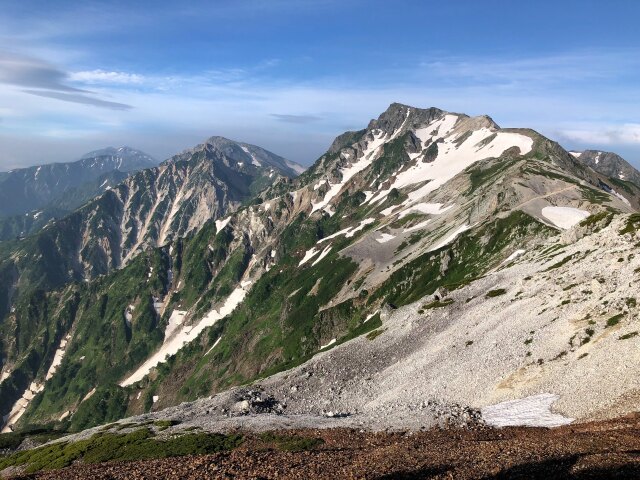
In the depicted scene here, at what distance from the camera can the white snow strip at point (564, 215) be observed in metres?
147

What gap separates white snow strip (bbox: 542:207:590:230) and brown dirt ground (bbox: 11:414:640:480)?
123m

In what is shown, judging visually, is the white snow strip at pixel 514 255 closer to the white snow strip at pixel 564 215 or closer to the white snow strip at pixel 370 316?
the white snow strip at pixel 564 215

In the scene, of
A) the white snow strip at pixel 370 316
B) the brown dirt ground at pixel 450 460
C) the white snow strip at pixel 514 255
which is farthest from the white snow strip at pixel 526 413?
the white snow strip at pixel 370 316

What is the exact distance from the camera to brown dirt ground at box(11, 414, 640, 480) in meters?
28.2

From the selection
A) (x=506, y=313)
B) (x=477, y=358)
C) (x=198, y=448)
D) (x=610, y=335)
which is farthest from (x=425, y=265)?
(x=198, y=448)

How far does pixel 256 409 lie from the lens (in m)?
72.9

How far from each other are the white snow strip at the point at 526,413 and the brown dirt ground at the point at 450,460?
2.45m

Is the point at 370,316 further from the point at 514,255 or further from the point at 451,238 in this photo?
the point at 514,255

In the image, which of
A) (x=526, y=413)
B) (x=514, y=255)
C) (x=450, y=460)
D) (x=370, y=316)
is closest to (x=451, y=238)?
(x=370, y=316)

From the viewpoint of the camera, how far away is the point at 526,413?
156ft

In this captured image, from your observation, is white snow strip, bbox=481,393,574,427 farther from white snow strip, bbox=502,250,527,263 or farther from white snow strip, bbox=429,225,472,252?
white snow strip, bbox=429,225,472,252

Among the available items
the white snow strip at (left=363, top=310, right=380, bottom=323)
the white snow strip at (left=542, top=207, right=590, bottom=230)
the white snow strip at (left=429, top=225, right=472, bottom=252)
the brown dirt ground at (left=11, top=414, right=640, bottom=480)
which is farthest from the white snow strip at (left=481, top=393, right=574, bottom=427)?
the white snow strip at (left=429, top=225, right=472, bottom=252)

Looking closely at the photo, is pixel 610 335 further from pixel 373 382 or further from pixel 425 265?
pixel 425 265

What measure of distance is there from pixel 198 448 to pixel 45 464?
26307 mm
